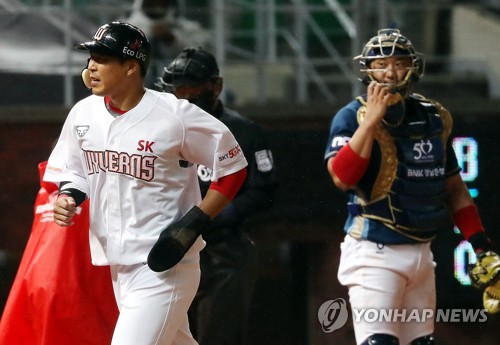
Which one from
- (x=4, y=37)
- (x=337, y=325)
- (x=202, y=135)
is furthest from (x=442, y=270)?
(x=4, y=37)

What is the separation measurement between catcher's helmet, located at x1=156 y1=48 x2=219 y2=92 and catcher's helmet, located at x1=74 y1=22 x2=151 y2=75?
1080 millimetres

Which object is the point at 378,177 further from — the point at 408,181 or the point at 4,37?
the point at 4,37

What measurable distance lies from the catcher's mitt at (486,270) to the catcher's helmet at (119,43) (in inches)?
66.9

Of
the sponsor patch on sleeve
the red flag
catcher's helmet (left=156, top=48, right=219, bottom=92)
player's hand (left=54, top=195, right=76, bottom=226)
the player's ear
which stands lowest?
the red flag

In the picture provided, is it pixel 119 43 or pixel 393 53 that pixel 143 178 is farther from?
pixel 393 53

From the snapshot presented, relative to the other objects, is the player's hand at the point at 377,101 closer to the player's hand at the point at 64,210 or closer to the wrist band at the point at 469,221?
the wrist band at the point at 469,221

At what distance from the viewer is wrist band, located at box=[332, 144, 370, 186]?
5.23 metres

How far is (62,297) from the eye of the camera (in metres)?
6.02

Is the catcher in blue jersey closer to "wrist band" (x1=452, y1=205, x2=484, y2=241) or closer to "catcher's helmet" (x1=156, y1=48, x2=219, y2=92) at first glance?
"wrist band" (x1=452, y1=205, x2=484, y2=241)

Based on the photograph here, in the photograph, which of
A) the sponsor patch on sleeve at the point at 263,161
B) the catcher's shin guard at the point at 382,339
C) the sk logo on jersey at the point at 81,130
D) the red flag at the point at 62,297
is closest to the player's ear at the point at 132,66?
the sk logo on jersey at the point at 81,130

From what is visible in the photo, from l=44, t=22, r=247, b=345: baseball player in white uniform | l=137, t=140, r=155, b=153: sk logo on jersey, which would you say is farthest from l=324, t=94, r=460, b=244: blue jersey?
l=137, t=140, r=155, b=153: sk logo on jersey

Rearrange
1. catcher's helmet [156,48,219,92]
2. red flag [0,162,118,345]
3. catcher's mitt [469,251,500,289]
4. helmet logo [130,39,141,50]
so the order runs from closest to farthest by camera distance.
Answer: helmet logo [130,39,141,50], catcher's mitt [469,251,500,289], red flag [0,162,118,345], catcher's helmet [156,48,219,92]

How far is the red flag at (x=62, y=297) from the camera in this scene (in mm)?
6027

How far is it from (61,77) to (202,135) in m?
3.02
